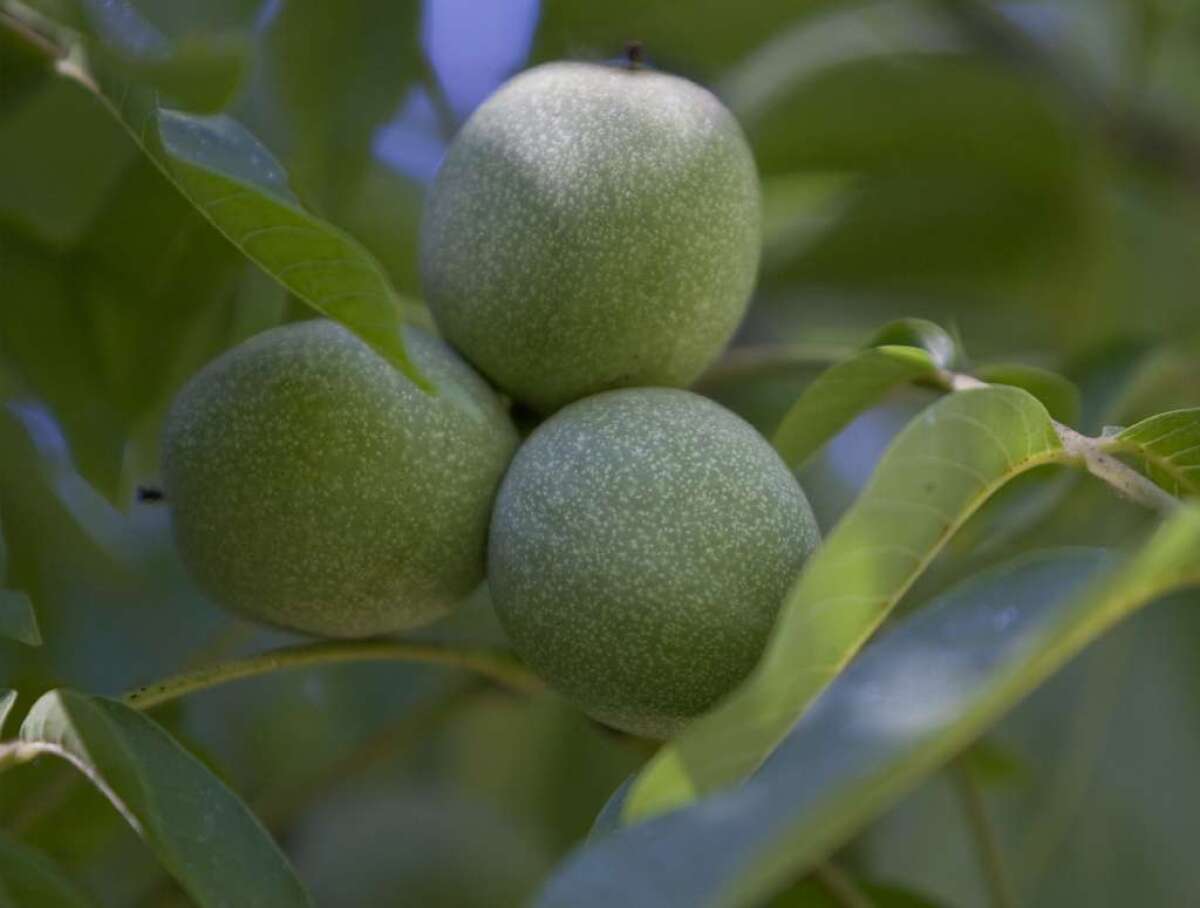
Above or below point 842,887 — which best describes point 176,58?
above

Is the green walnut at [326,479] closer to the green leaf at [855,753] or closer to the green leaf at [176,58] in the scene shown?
the green leaf at [176,58]

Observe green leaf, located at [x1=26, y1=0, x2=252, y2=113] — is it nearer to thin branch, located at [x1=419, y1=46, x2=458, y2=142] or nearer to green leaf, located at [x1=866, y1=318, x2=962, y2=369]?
thin branch, located at [x1=419, y1=46, x2=458, y2=142]

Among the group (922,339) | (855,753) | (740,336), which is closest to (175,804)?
(855,753)

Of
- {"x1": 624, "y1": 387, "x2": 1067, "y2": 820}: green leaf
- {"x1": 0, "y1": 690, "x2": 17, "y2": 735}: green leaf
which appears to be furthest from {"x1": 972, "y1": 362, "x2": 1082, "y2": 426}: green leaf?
{"x1": 0, "y1": 690, "x2": 17, "y2": 735}: green leaf

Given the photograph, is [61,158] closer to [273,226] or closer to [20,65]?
[20,65]

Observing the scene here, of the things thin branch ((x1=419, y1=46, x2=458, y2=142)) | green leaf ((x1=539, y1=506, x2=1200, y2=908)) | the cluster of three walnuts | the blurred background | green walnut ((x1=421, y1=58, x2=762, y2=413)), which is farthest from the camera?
thin branch ((x1=419, y1=46, x2=458, y2=142))

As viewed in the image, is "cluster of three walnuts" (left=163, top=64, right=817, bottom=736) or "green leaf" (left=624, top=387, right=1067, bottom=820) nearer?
"green leaf" (left=624, top=387, right=1067, bottom=820)
